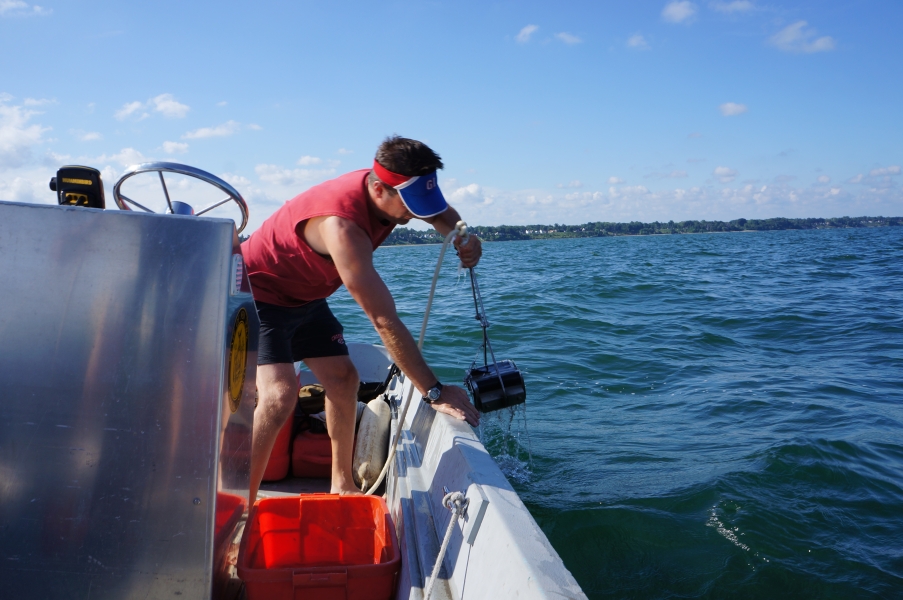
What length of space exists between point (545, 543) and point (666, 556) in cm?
215

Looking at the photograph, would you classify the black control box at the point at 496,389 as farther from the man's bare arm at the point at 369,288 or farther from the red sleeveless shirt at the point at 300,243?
the red sleeveless shirt at the point at 300,243

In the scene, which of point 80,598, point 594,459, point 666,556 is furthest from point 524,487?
point 80,598

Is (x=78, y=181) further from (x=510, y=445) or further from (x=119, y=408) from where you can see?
(x=510, y=445)

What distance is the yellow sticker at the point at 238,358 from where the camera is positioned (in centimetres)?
173

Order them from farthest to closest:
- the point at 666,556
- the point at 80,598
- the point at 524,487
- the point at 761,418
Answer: the point at 761,418, the point at 524,487, the point at 666,556, the point at 80,598

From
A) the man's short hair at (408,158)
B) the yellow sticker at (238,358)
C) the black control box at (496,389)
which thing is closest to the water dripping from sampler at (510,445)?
the black control box at (496,389)

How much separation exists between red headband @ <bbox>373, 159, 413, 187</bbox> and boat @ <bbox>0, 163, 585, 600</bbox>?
30.0 inches

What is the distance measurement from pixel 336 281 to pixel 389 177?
0.62m

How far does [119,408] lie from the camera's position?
156 cm

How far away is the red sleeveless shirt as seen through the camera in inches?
93.0

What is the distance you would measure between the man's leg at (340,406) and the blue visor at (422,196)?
91 centimetres

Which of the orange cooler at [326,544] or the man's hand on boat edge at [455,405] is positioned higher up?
the man's hand on boat edge at [455,405]

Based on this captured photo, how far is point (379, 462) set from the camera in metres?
3.43

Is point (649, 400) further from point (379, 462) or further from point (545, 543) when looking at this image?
point (545, 543)
